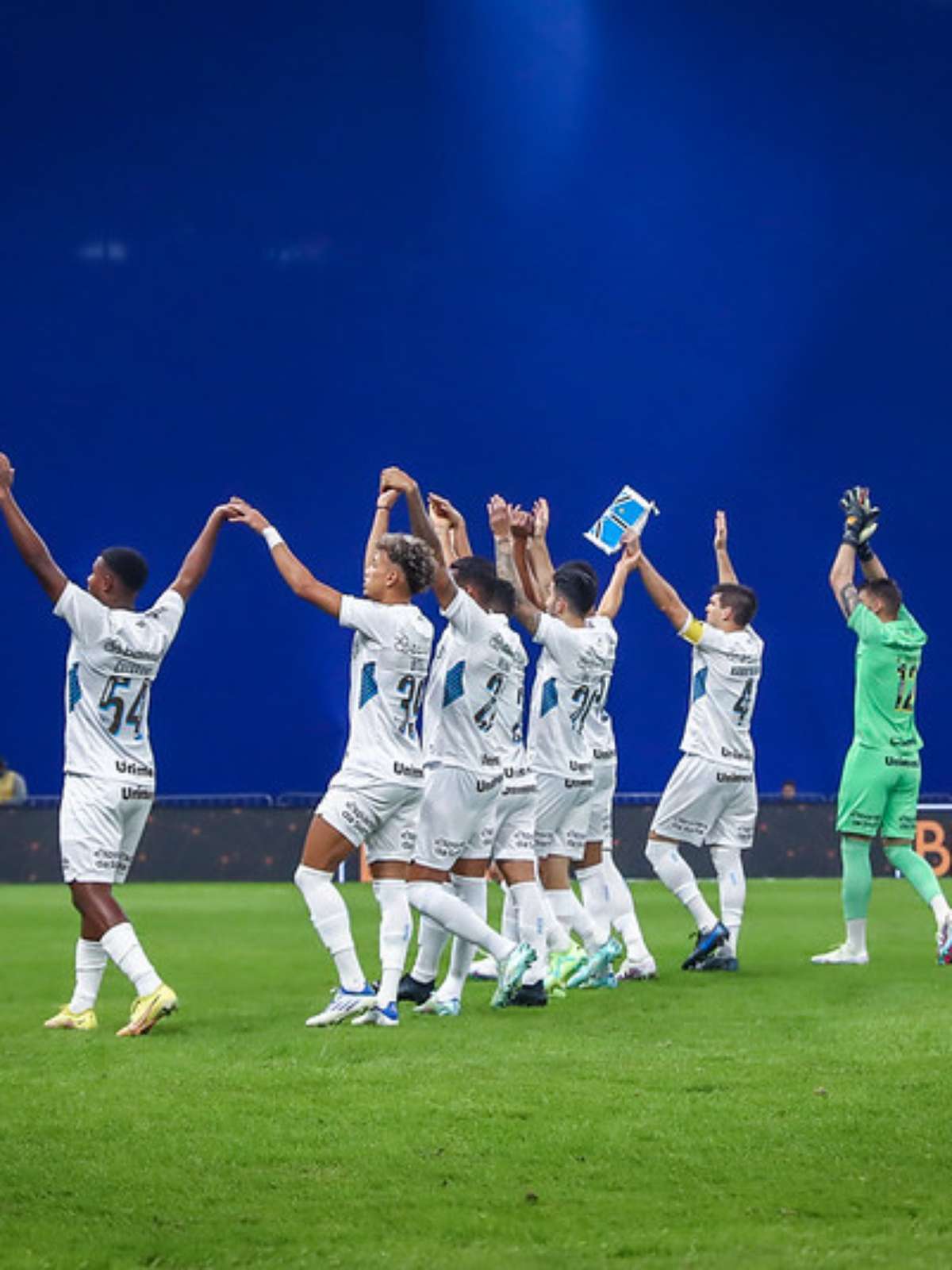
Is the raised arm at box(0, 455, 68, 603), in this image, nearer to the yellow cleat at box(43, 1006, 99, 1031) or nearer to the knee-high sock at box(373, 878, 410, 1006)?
the yellow cleat at box(43, 1006, 99, 1031)

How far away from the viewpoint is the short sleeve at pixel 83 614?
325 inches

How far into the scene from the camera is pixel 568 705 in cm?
1041

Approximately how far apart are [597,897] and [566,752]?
32.5 inches

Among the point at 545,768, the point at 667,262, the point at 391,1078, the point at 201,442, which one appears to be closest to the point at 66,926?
the point at 545,768

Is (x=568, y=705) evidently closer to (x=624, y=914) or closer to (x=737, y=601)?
(x=624, y=914)

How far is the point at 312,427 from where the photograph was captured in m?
26.1

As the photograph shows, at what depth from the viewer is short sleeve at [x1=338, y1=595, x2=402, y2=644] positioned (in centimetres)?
845

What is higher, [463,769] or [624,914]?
[463,769]

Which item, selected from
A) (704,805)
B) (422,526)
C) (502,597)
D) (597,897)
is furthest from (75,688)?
(704,805)

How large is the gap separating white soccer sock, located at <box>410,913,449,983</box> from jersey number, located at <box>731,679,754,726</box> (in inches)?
104

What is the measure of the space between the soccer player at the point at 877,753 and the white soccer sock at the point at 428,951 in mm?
2792

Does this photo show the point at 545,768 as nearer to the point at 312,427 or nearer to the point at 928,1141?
the point at 928,1141

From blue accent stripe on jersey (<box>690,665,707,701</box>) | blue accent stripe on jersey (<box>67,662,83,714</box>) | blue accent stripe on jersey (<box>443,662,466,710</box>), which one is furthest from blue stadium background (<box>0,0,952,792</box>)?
blue accent stripe on jersey (<box>67,662,83,714</box>)

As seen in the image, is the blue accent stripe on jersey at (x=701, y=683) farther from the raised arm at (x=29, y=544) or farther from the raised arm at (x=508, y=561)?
the raised arm at (x=29, y=544)
